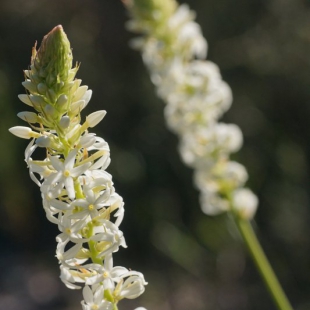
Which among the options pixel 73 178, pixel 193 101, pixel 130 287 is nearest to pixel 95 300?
pixel 130 287

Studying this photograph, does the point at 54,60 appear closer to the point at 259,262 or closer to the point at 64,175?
the point at 64,175

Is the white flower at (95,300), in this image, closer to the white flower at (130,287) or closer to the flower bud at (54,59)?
the white flower at (130,287)

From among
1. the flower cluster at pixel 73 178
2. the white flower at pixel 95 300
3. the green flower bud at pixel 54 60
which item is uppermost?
the green flower bud at pixel 54 60

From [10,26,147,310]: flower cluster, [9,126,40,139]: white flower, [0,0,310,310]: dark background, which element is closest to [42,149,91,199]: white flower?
[10,26,147,310]: flower cluster

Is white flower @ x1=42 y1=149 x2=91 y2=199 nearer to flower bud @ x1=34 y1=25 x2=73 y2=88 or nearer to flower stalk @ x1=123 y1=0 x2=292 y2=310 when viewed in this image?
flower bud @ x1=34 y1=25 x2=73 y2=88

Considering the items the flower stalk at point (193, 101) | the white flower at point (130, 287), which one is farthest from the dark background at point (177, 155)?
the white flower at point (130, 287)
